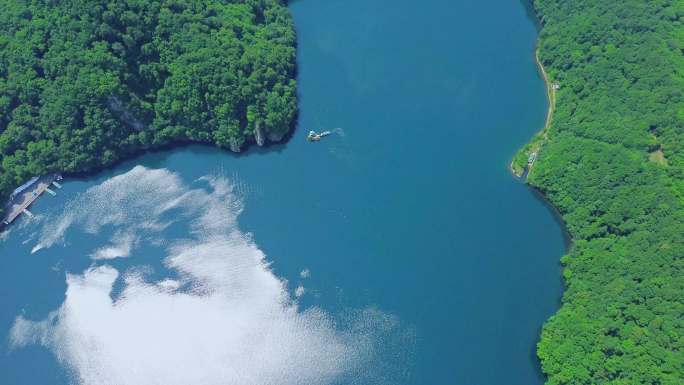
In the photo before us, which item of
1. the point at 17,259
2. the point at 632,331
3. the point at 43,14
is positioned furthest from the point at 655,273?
the point at 43,14

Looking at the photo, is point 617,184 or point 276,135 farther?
point 276,135

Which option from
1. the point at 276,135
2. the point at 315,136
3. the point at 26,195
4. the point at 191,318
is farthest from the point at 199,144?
the point at 191,318

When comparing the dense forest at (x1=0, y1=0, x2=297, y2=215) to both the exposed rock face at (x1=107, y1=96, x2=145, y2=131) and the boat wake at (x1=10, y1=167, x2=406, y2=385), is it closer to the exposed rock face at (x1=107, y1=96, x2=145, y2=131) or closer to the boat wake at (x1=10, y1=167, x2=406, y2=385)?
the exposed rock face at (x1=107, y1=96, x2=145, y2=131)

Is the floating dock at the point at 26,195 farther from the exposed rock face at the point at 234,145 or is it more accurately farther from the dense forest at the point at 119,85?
the exposed rock face at the point at 234,145

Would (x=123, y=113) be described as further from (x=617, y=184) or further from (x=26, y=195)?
(x=617, y=184)

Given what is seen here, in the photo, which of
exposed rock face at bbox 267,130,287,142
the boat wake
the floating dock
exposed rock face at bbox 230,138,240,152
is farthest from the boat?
the floating dock

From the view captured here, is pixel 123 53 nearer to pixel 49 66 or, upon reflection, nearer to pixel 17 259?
pixel 49 66

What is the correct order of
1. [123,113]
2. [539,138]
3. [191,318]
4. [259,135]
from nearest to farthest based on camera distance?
[191,318]
[123,113]
[259,135]
[539,138]

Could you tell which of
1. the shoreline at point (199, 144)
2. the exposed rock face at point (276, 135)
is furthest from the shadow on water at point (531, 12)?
the exposed rock face at point (276, 135)
